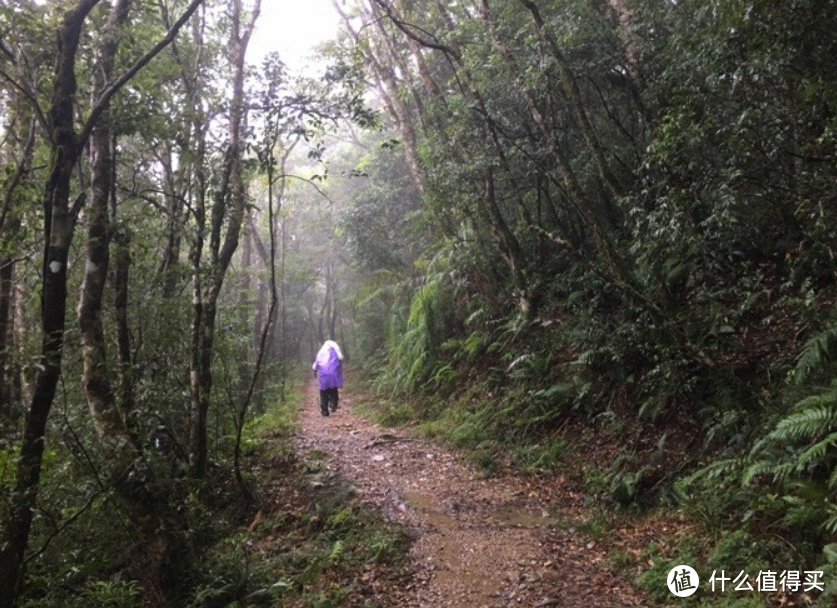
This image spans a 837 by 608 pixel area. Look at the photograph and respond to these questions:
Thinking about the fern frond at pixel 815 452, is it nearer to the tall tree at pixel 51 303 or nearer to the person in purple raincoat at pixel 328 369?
the tall tree at pixel 51 303

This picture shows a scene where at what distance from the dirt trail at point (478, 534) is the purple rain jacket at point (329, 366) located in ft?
12.3

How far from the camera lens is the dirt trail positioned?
4773 millimetres

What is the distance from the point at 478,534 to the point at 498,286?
21.6 feet

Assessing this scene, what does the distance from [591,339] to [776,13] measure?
4.39 metres

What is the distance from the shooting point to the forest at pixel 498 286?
480cm

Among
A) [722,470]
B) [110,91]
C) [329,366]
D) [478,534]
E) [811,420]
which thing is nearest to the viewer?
[811,420]

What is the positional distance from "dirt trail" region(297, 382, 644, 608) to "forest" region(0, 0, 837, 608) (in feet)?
1.29

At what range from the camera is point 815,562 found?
12.7 ft

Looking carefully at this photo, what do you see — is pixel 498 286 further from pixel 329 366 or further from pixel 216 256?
pixel 216 256

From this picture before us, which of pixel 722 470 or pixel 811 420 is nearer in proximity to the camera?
pixel 811 420

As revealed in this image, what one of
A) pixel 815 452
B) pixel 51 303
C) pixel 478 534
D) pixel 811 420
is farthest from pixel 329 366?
pixel 815 452

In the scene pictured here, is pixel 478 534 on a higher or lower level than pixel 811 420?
lower

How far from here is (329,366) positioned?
43.1 feet

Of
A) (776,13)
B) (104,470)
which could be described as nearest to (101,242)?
(104,470)
